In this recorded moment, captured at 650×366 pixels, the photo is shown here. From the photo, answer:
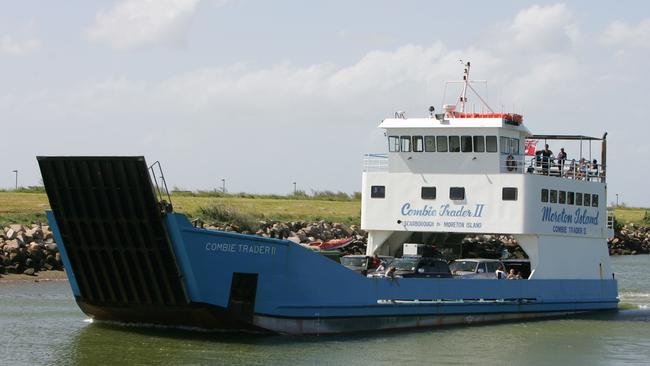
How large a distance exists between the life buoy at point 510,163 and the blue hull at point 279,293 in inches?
121

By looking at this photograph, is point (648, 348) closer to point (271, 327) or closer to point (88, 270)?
point (271, 327)

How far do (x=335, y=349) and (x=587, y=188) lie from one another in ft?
35.0

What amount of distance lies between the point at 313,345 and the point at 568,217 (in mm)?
9321

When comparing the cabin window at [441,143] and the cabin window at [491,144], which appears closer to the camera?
the cabin window at [491,144]

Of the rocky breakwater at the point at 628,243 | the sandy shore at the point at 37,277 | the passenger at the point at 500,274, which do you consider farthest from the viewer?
the rocky breakwater at the point at 628,243

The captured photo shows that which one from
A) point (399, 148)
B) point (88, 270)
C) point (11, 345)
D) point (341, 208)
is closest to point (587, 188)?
point (399, 148)

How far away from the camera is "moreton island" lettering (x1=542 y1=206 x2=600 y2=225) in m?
26.6

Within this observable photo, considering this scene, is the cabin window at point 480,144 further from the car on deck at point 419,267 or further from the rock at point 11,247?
the rock at point 11,247

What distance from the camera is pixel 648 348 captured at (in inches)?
884

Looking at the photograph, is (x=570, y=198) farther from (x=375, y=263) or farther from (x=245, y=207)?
(x=245, y=207)

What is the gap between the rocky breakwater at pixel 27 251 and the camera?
32938 millimetres

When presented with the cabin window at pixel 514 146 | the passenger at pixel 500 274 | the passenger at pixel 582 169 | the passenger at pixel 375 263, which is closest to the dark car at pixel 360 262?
the passenger at pixel 375 263

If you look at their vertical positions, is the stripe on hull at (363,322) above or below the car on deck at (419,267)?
below

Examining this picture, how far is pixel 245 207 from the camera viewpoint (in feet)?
168
